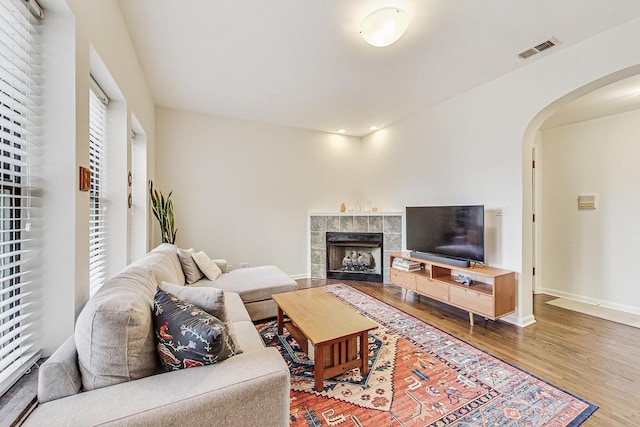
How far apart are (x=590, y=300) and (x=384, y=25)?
14.6 ft

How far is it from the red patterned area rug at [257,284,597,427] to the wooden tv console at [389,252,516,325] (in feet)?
1.84

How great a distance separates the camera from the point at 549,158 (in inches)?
159

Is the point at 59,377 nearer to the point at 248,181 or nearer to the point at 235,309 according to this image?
the point at 235,309

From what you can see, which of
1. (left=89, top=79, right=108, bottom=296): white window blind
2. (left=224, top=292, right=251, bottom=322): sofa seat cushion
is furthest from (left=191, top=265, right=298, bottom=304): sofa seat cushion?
(left=89, top=79, right=108, bottom=296): white window blind

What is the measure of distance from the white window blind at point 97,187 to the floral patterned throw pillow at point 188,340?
44.8 inches

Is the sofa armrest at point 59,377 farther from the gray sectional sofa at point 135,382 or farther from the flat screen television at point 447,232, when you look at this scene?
the flat screen television at point 447,232

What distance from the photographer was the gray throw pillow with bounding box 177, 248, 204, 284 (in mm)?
2869

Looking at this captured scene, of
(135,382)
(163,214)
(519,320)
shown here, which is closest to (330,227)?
(163,214)

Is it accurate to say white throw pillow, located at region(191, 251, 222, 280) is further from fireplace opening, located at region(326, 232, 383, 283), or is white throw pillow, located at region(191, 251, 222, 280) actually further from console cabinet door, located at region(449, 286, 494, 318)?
console cabinet door, located at region(449, 286, 494, 318)

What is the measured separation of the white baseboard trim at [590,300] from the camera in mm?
3262

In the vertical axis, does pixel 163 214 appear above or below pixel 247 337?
above

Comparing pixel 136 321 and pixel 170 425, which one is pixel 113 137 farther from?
pixel 170 425

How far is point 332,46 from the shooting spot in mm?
2449

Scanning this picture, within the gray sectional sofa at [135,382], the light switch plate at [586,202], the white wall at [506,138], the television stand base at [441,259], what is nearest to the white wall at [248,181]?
the white wall at [506,138]
